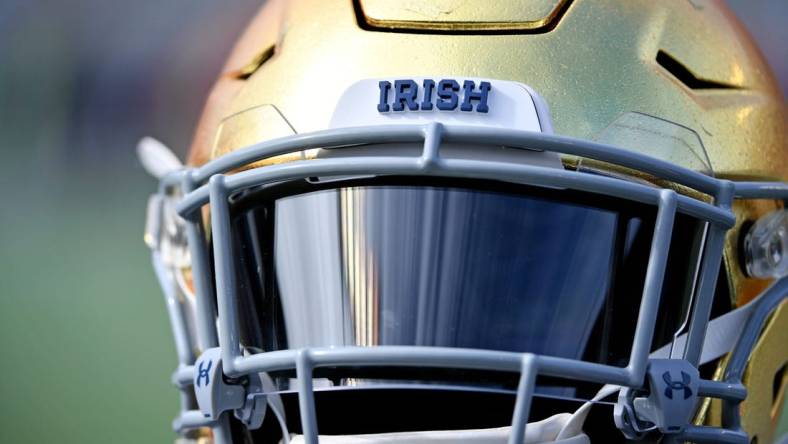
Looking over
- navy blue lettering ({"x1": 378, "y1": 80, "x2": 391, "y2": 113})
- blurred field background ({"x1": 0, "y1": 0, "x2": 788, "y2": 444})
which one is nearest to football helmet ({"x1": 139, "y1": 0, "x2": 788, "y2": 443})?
navy blue lettering ({"x1": 378, "y1": 80, "x2": 391, "y2": 113})

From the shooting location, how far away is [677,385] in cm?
78

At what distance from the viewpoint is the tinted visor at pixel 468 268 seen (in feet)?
2.61

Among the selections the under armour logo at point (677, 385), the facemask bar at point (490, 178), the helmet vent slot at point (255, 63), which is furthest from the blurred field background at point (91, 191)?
the under armour logo at point (677, 385)

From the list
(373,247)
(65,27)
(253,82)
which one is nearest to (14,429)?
(65,27)

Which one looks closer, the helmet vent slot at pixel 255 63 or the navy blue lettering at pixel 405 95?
the navy blue lettering at pixel 405 95

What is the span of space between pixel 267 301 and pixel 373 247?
0.34 feet

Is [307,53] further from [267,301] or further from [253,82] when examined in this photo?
[267,301]

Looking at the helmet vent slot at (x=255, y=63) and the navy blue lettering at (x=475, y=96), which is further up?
the helmet vent slot at (x=255, y=63)

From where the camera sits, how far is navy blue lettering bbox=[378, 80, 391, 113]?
0.84 m

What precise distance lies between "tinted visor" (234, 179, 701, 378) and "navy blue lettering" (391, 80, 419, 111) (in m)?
0.06

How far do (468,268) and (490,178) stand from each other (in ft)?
0.21

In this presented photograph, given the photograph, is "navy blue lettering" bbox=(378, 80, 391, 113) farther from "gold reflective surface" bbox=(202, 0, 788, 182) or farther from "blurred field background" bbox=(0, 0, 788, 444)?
"blurred field background" bbox=(0, 0, 788, 444)

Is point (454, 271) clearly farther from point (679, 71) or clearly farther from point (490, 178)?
point (679, 71)

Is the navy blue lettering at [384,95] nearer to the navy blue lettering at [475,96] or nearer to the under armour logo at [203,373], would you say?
the navy blue lettering at [475,96]
